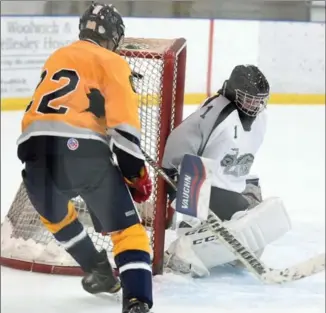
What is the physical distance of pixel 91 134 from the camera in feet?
2.98

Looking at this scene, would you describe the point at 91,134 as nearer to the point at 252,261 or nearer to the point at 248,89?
the point at 248,89

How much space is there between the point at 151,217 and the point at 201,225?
0.26 feet

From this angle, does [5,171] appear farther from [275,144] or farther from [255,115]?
[255,115]

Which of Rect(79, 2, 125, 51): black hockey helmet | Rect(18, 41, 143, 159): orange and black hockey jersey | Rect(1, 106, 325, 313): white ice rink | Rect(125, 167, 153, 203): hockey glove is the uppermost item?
Rect(79, 2, 125, 51): black hockey helmet

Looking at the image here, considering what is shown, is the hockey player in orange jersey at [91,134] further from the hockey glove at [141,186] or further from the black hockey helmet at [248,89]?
the black hockey helmet at [248,89]

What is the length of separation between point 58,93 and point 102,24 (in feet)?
0.32

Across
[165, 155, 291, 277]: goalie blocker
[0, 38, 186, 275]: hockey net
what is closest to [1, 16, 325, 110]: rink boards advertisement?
[0, 38, 186, 275]: hockey net

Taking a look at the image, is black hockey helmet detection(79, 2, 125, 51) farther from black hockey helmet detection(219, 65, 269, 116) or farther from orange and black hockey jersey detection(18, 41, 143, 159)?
black hockey helmet detection(219, 65, 269, 116)

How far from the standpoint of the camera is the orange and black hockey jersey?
0.90 metres

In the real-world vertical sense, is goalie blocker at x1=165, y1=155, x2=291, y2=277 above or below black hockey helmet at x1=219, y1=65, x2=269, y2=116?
below

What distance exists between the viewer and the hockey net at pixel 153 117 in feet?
3.29

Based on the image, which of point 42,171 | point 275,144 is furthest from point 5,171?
point 42,171

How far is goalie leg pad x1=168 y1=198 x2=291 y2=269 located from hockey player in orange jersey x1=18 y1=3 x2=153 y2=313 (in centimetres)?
13

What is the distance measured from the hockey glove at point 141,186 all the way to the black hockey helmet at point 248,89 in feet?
0.53
